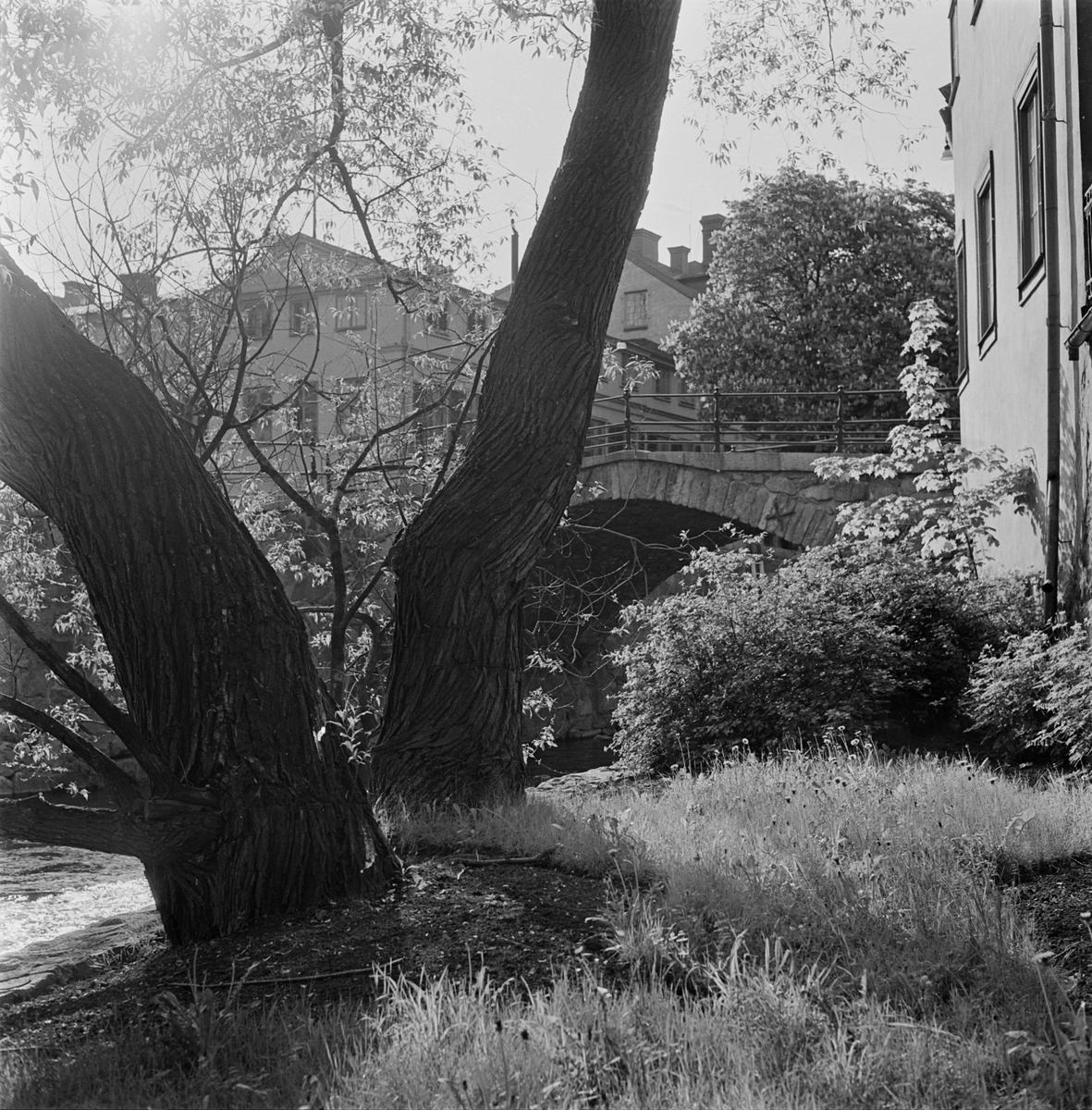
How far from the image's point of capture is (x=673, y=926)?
3.72 m

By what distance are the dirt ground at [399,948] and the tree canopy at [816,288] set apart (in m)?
27.1

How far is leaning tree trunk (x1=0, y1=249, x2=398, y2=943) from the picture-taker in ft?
14.4

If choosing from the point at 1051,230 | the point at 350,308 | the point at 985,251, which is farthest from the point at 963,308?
the point at 350,308

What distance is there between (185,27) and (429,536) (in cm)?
355

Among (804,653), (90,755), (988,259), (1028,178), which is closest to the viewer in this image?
(90,755)

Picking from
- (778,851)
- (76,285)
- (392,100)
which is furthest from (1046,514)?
(76,285)

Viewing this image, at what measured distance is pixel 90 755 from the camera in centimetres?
431

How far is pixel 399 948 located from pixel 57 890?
247 inches

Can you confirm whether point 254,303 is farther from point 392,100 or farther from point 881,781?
point 881,781

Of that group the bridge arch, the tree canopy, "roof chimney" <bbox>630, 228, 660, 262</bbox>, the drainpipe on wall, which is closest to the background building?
the drainpipe on wall

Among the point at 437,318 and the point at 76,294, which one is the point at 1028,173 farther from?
the point at 76,294

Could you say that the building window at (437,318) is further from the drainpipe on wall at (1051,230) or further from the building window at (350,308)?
the drainpipe on wall at (1051,230)

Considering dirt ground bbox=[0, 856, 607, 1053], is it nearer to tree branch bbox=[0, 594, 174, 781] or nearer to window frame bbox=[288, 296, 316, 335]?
tree branch bbox=[0, 594, 174, 781]

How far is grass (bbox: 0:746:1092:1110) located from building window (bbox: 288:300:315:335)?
18.7ft
